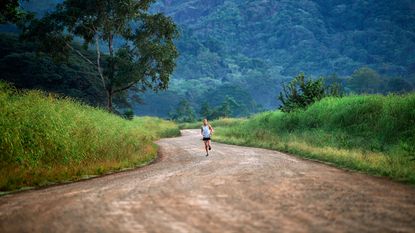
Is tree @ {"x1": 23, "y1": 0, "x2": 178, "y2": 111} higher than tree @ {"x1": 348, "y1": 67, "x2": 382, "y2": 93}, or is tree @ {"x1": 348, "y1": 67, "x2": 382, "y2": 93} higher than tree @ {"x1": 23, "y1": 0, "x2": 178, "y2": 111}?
tree @ {"x1": 348, "y1": 67, "x2": 382, "y2": 93}

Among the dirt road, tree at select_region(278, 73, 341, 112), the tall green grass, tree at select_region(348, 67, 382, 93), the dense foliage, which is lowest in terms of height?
the dirt road

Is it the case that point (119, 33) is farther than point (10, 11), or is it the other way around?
point (119, 33)

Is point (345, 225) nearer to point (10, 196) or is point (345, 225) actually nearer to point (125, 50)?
point (10, 196)

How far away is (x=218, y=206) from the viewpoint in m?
7.16

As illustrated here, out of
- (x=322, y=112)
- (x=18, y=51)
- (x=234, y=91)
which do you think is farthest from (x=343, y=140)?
(x=234, y=91)

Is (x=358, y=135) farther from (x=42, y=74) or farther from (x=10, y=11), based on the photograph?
(x=42, y=74)

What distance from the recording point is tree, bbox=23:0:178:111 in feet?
110

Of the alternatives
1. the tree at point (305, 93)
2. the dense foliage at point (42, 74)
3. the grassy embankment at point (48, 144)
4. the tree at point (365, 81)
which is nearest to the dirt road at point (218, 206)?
the grassy embankment at point (48, 144)

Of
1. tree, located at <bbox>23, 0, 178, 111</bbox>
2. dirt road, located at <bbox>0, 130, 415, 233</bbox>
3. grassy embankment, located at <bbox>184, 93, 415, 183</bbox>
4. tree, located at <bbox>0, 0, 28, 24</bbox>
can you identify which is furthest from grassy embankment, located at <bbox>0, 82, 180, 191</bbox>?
tree, located at <bbox>23, 0, 178, 111</bbox>

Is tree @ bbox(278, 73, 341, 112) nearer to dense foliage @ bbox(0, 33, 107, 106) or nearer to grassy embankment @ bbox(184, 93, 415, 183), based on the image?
grassy embankment @ bbox(184, 93, 415, 183)

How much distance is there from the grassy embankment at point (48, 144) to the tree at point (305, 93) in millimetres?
17598

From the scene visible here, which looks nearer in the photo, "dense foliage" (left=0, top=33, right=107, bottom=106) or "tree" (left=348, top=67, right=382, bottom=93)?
"dense foliage" (left=0, top=33, right=107, bottom=106)

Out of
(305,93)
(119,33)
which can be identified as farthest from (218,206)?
(119,33)

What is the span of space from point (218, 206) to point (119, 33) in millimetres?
30724
